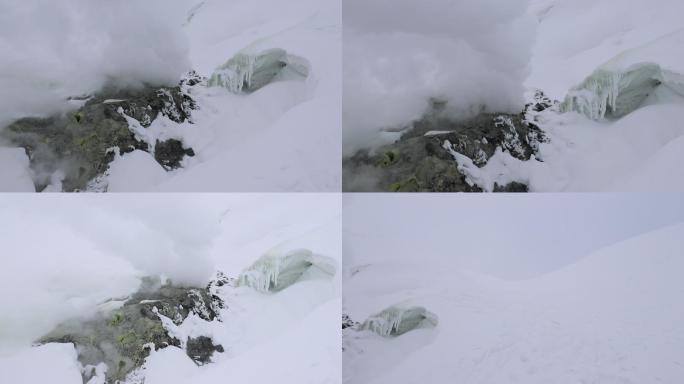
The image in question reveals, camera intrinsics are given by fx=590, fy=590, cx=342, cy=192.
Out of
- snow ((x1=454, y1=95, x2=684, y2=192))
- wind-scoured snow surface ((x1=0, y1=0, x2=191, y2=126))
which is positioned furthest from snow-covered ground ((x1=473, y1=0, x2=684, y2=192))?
wind-scoured snow surface ((x1=0, y1=0, x2=191, y2=126))

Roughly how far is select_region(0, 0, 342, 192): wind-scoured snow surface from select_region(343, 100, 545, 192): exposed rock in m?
0.13

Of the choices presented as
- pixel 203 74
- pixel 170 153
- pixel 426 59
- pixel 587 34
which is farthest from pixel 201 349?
pixel 587 34

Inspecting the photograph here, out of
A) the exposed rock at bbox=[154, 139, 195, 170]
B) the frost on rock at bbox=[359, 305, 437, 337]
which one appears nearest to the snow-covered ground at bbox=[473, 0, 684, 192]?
the frost on rock at bbox=[359, 305, 437, 337]

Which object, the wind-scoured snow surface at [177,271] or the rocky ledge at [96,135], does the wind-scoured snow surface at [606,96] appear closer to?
the wind-scoured snow surface at [177,271]

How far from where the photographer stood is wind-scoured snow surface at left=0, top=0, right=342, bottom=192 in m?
2.07

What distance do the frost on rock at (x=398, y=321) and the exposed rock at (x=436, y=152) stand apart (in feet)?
1.49

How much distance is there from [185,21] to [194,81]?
0.73 feet

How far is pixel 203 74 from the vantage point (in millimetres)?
2189

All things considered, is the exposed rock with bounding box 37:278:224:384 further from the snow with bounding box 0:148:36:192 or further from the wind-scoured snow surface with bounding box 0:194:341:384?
the snow with bounding box 0:148:36:192

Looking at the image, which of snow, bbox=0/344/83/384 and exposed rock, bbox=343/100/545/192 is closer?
snow, bbox=0/344/83/384

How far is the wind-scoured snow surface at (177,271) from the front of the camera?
2.04 m

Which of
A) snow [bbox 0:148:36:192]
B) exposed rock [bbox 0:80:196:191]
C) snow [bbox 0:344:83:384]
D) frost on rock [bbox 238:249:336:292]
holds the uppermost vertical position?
exposed rock [bbox 0:80:196:191]

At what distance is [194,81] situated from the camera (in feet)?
7.18

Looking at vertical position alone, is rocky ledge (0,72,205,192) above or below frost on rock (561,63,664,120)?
below
